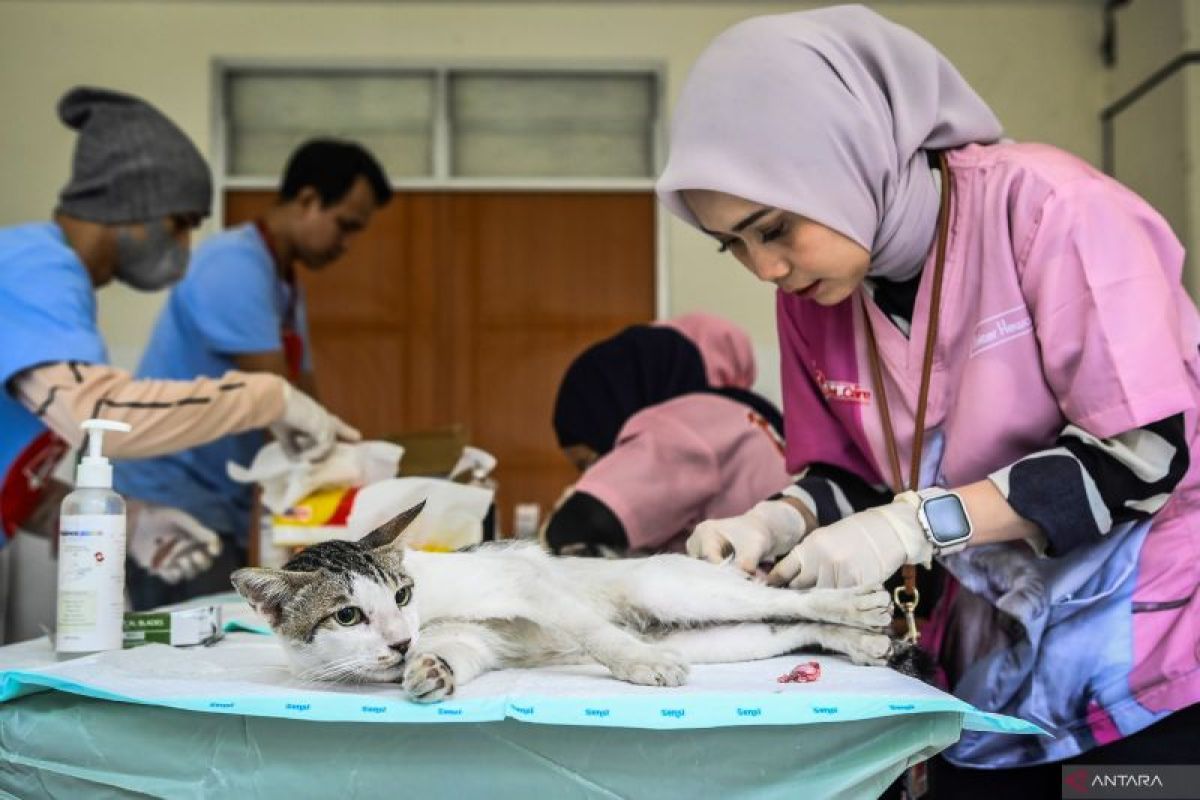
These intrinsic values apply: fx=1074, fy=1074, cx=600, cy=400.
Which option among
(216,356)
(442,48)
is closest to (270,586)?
(216,356)

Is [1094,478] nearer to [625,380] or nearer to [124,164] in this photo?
[625,380]

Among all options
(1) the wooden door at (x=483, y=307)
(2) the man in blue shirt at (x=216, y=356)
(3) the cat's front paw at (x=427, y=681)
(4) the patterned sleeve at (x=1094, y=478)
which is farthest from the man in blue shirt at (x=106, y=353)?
(1) the wooden door at (x=483, y=307)

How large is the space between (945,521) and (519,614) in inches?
17.1

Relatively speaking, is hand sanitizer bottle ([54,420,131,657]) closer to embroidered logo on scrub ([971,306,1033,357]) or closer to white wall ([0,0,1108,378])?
embroidered logo on scrub ([971,306,1033,357])

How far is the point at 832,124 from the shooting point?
3.69ft

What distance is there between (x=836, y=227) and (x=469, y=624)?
57 cm

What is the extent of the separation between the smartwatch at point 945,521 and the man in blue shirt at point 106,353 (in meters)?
1.18

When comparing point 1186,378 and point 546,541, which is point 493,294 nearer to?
point 546,541

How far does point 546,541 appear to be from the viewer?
1852mm

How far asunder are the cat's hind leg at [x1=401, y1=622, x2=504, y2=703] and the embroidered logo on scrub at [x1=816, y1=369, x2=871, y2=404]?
0.53 meters

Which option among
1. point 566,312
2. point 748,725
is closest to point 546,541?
point 748,725

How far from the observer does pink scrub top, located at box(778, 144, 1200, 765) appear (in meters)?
1.04

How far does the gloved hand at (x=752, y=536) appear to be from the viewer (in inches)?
49.1

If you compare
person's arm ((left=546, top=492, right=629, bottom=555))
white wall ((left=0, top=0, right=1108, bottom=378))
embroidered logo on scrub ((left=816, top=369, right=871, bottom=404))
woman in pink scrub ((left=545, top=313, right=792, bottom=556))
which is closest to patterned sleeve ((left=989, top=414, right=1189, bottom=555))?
embroidered logo on scrub ((left=816, top=369, right=871, bottom=404))
